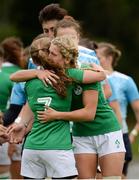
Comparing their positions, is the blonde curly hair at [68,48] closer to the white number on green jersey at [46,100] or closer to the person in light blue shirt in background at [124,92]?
the white number on green jersey at [46,100]

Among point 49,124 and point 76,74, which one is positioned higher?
point 76,74

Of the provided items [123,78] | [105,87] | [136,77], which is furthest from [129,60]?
[105,87]

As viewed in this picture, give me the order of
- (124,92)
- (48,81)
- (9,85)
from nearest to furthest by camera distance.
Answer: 1. (48,81)
2. (9,85)
3. (124,92)

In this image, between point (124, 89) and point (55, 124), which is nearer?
point (55, 124)

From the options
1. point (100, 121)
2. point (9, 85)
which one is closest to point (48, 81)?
point (100, 121)

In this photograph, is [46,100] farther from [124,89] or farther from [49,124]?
[124,89]

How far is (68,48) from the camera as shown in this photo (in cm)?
745

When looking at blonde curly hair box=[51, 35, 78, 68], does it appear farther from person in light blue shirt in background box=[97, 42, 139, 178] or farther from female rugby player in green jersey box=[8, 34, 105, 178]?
person in light blue shirt in background box=[97, 42, 139, 178]

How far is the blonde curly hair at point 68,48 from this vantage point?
7438mm

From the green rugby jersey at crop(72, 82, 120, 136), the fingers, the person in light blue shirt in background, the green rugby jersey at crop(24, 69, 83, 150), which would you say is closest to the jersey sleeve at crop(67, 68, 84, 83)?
the green rugby jersey at crop(24, 69, 83, 150)

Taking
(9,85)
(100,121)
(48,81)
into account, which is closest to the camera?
(48,81)

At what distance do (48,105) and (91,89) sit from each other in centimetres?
38

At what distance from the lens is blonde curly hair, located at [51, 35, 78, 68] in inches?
293

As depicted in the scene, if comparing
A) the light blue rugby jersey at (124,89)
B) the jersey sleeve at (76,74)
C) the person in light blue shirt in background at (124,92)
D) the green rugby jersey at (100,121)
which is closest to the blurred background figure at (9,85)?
the person in light blue shirt in background at (124,92)
